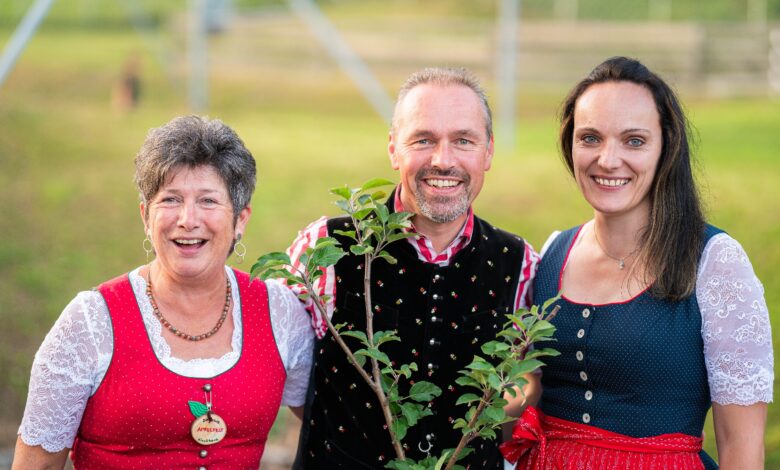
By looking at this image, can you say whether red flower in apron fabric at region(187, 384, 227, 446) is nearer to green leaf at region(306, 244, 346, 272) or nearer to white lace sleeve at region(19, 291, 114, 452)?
white lace sleeve at region(19, 291, 114, 452)

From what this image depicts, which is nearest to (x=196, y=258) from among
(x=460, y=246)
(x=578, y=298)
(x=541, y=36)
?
(x=460, y=246)

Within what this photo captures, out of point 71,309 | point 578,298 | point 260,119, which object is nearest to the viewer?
point 71,309

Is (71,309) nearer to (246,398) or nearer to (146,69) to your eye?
(246,398)

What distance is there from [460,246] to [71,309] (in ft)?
3.01

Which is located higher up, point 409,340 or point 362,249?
point 362,249

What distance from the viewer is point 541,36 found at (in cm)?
1614

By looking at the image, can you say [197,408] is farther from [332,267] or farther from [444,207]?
[444,207]

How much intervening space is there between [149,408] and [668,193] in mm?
1232

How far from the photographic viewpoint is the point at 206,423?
2182 mm

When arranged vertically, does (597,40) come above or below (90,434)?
above

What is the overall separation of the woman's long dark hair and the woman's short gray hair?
84cm

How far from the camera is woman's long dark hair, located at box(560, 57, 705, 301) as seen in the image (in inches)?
90.0

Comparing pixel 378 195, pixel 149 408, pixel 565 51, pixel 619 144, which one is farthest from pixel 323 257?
pixel 565 51

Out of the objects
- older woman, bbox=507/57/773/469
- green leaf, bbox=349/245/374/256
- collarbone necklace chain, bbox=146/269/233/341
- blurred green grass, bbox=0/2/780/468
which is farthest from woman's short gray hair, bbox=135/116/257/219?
blurred green grass, bbox=0/2/780/468
